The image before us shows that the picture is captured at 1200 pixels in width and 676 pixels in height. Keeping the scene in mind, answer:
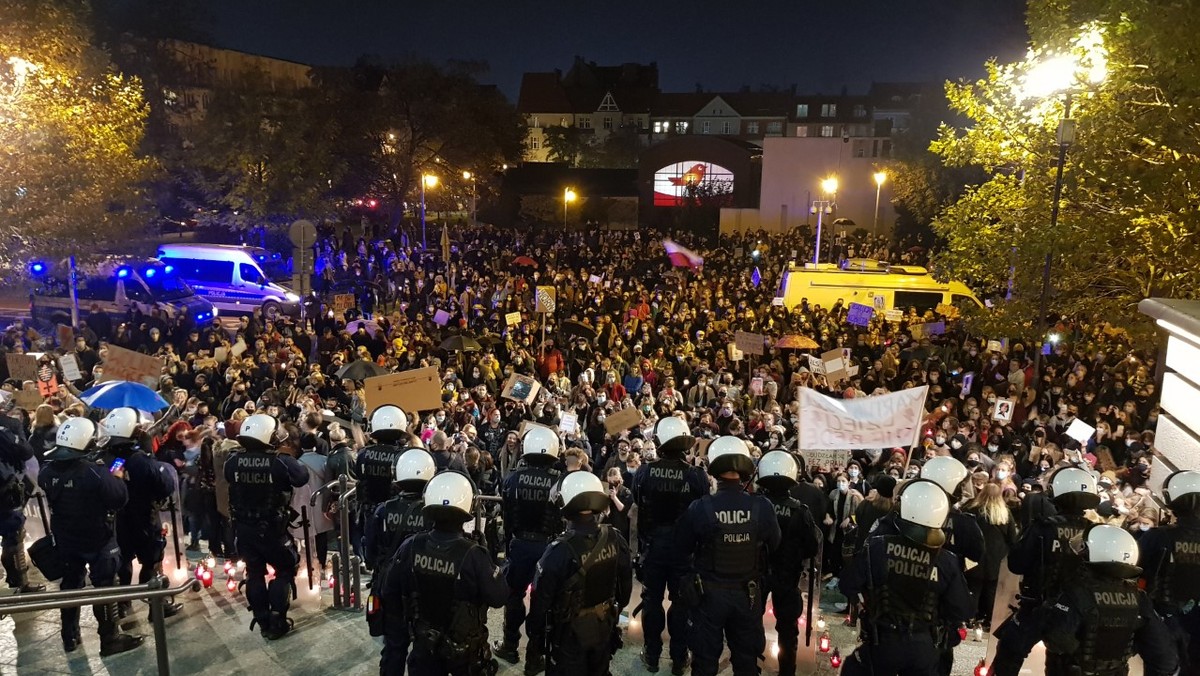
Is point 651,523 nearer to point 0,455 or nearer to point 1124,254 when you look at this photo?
point 0,455

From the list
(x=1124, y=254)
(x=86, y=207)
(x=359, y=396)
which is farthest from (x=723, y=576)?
(x=86, y=207)

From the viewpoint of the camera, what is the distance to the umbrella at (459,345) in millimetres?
15039

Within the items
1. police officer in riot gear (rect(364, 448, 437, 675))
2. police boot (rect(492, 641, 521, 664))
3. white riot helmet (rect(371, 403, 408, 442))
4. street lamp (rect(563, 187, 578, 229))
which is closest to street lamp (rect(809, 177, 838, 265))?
street lamp (rect(563, 187, 578, 229))

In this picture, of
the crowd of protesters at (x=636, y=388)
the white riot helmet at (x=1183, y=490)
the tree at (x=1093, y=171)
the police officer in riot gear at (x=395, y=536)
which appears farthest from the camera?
the tree at (x=1093, y=171)

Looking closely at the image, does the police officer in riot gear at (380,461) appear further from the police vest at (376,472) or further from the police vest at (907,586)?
the police vest at (907,586)

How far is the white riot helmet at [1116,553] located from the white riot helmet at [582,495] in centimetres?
305

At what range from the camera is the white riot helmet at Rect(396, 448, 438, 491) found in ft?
19.8

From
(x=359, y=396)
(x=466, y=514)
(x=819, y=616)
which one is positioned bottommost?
(x=819, y=616)

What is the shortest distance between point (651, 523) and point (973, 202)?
31.2 feet

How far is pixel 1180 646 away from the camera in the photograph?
534 cm

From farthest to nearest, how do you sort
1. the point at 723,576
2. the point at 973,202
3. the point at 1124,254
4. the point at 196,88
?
the point at 196,88
the point at 973,202
the point at 1124,254
the point at 723,576

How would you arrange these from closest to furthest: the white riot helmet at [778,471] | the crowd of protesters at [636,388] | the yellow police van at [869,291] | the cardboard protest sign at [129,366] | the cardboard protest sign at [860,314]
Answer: the white riot helmet at [778,471] → the crowd of protesters at [636,388] → the cardboard protest sign at [129,366] → the cardboard protest sign at [860,314] → the yellow police van at [869,291]

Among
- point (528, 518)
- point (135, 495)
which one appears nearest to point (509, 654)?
point (528, 518)

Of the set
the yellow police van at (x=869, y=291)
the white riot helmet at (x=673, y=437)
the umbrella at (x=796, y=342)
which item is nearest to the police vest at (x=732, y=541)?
the white riot helmet at (x=673, y=437)
